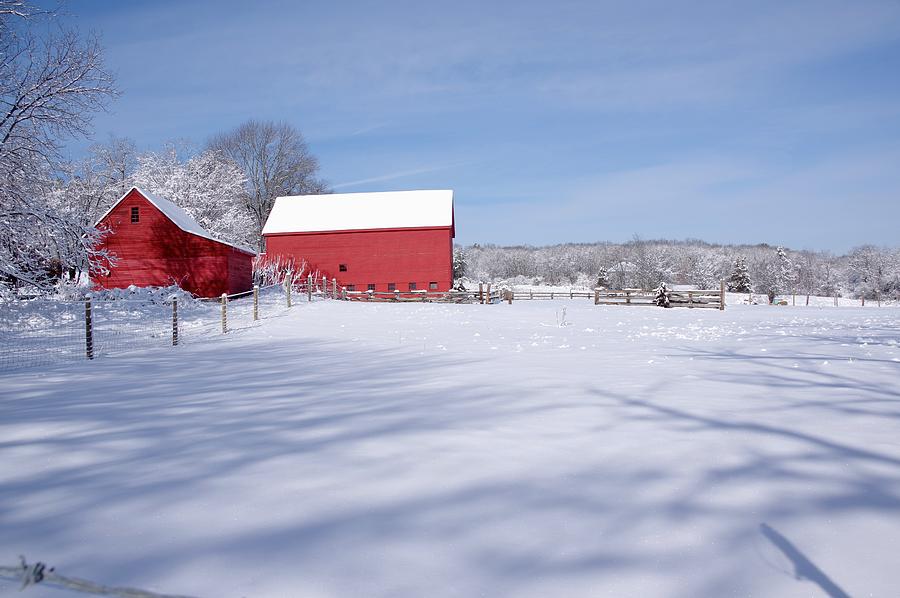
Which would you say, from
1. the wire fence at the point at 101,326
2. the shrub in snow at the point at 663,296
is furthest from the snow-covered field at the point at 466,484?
the shrub in snow at the point at 663,296

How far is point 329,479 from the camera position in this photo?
3990 millimetres

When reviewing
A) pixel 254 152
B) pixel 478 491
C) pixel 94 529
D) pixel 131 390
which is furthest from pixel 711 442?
pixel 254 152

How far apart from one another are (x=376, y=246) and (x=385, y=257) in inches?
40.1

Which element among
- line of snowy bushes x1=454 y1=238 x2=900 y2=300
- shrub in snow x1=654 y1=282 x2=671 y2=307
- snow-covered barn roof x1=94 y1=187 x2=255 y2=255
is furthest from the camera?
line of snowy bushes x1=454 y1=238 x2=900 y2=300

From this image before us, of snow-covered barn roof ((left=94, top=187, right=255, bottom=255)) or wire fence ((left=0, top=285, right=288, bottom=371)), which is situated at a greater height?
snow-covered barn roof ((left=94, top=187, right=255, bottom=255))

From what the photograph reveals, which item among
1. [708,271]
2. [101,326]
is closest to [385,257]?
[101,326]

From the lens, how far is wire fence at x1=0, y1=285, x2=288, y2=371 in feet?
40.4

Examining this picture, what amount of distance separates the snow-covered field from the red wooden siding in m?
31.2

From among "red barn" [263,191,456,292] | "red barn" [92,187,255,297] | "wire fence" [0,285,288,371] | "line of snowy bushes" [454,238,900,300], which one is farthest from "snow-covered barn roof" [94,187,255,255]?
"line of snowy bushes" [454,238,900,300]

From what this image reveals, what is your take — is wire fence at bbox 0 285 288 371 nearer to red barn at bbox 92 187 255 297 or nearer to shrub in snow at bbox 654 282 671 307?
red barn at bbox 92 187 255 297

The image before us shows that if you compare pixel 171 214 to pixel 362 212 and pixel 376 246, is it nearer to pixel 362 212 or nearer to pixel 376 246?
pixel 376 246

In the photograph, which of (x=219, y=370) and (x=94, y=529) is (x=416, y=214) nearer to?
(x=219, y=370)

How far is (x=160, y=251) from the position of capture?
96.9 ft

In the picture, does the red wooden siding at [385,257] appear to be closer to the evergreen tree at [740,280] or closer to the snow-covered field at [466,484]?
the snow-covered field at [466,484]
